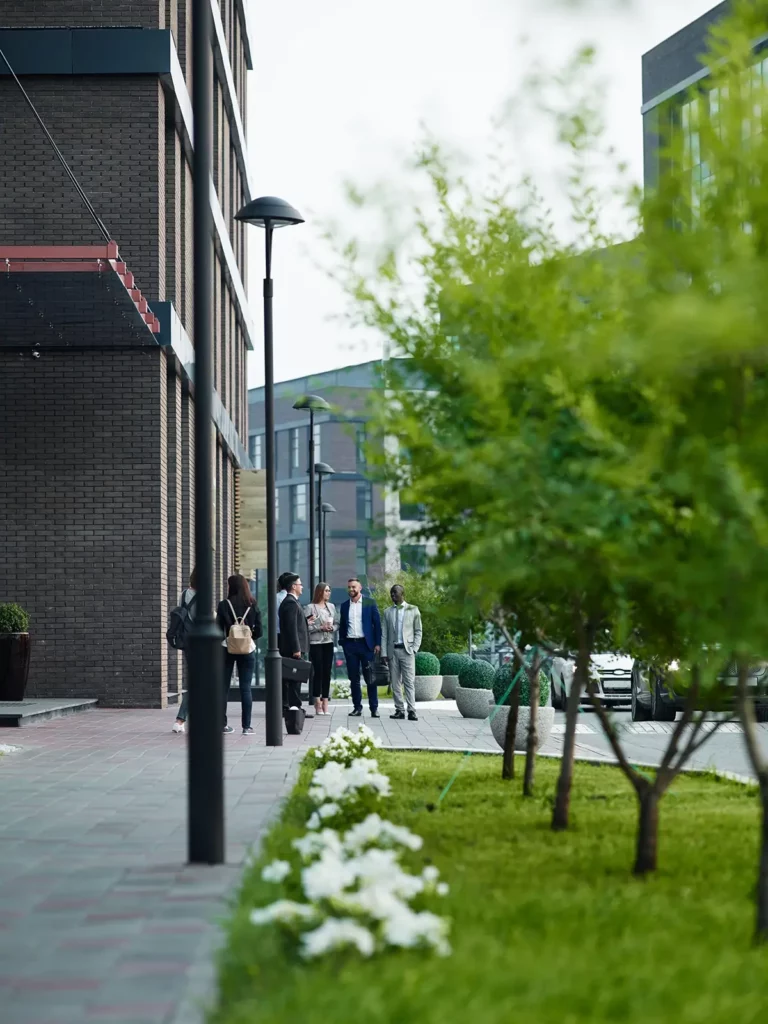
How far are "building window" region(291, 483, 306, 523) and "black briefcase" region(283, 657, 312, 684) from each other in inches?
3025

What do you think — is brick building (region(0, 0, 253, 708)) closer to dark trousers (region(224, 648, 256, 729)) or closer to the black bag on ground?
dark trousers (region(224, 648, 256, 729))

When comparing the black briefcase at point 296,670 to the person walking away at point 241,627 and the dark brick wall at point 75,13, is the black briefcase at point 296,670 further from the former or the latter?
the dark brick wall at point 75,13

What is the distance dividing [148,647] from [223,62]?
17.3 m

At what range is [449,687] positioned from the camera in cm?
3003

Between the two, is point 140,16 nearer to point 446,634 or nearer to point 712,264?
point 446,634

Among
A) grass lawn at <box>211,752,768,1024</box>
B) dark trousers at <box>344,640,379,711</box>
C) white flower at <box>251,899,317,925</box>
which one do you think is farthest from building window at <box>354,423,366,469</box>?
dark trousers at <box>344,640,379,711</box>

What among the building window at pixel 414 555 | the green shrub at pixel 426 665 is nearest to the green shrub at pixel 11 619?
the green shrub at pixel 426 665

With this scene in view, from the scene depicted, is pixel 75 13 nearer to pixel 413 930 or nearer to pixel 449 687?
pixel 449 687

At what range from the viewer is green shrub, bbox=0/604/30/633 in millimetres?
20547

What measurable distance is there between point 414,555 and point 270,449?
891 cm

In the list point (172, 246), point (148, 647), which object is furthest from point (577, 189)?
point (172, 246)

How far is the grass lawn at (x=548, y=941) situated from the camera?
14.4ft

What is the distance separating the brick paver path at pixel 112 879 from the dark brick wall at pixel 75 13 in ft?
43.4

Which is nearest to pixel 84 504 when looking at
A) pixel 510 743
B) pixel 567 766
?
pixel 510 743
